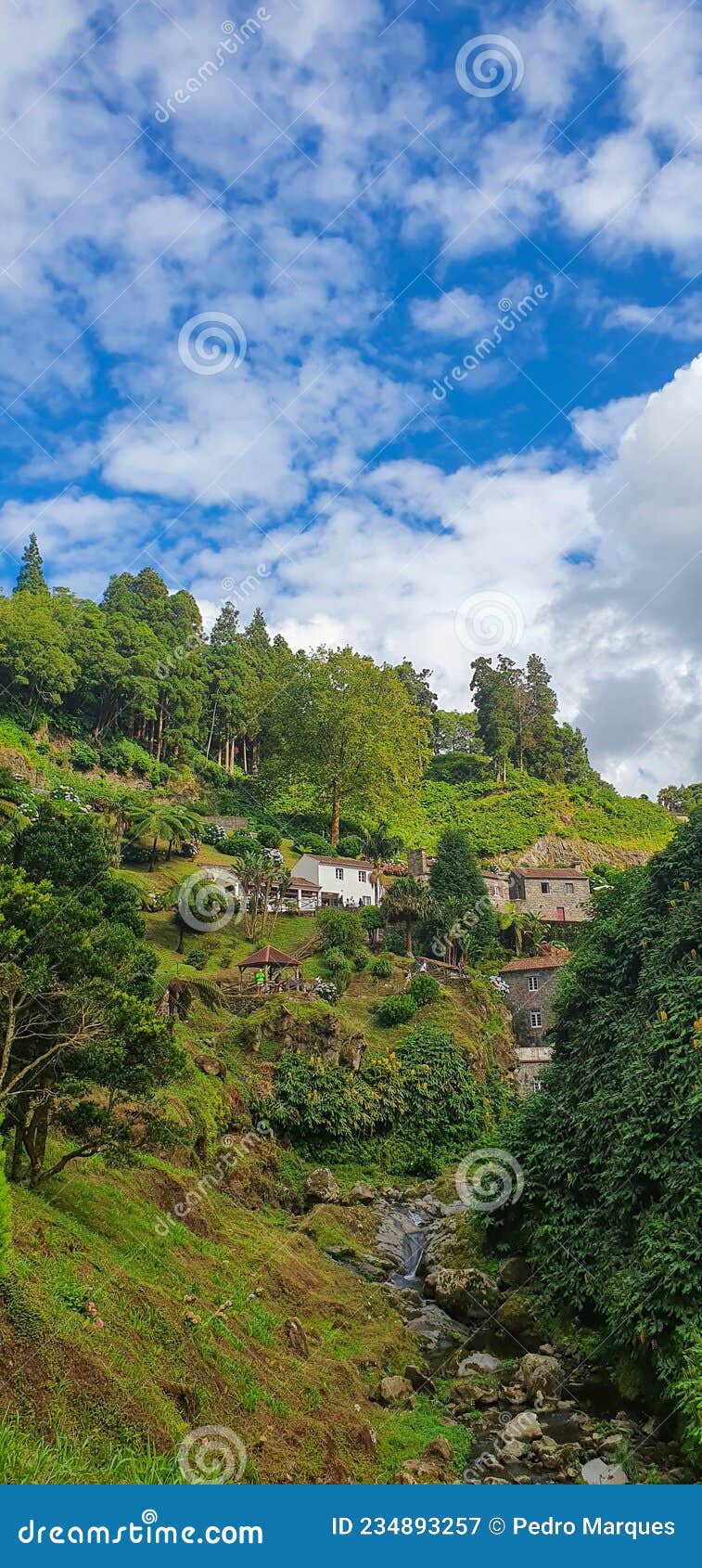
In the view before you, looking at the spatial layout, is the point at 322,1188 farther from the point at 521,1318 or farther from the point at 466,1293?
the point at 521,1318

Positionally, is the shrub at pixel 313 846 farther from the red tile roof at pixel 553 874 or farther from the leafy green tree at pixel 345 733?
the red tile roof at pixel 553 874

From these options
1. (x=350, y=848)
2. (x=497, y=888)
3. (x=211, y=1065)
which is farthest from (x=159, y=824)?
(x=497, y=888)

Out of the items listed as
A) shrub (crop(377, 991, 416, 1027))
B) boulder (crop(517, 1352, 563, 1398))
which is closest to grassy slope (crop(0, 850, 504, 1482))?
boulder (crop(517, 1352, 563, 1398))

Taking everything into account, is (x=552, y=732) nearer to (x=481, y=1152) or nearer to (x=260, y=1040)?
(x=260, y=1040)

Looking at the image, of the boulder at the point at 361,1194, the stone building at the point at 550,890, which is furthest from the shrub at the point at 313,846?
the boulder at the point at 361,1194

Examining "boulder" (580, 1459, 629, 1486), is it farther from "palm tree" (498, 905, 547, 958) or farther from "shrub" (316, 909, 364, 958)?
"palm tree" (498, 905, 547, 958)

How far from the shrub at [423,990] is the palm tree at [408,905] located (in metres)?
5.23

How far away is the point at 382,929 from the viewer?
1822 inches

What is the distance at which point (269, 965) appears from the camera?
35625mm

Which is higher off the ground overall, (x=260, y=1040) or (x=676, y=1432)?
(x=260, y=1040)

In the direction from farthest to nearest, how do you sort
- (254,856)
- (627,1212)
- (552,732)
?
1. (552,732)
2. (254,856)
3. (627,1212)

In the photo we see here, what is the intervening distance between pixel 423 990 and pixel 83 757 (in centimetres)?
3442

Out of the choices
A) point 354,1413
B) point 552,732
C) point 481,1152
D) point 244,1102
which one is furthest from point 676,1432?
point 552,732

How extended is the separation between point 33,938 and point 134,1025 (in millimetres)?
2122
